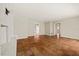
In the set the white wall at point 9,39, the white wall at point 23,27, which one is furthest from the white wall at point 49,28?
the white wall at point 9,39

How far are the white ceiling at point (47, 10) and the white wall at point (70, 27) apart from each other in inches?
2.5

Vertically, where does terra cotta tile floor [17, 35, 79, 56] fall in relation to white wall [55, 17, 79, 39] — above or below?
below

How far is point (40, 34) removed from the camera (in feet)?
5.41

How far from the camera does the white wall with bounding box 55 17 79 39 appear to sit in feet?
5.25

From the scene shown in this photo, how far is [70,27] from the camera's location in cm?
162

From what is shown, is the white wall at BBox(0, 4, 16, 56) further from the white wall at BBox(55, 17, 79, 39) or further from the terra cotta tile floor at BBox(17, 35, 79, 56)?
the white wall at BBox(55, 17, 79, 39)

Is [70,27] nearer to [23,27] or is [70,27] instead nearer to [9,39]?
[23,27]

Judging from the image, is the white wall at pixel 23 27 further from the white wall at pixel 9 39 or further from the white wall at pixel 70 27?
the white wall at pixel 70 27

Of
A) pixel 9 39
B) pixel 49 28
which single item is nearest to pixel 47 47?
pixel 49 28

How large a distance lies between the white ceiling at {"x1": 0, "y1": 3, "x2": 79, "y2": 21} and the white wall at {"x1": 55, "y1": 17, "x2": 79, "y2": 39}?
6cm

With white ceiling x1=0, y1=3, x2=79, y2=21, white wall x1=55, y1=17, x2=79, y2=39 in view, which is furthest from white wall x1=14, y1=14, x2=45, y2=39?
white wall x1=55, y1=17, x2=79, y2=39

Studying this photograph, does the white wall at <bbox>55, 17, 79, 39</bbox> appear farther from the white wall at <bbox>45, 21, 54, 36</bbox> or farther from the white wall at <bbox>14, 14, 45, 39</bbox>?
the white wall at <bbox>14, 14, 45, 39</bbox>

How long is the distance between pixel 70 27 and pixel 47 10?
1.23ft

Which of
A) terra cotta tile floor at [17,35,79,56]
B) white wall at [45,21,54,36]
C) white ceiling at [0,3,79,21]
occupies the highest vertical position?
white ceiling at [0,3,79,21]
